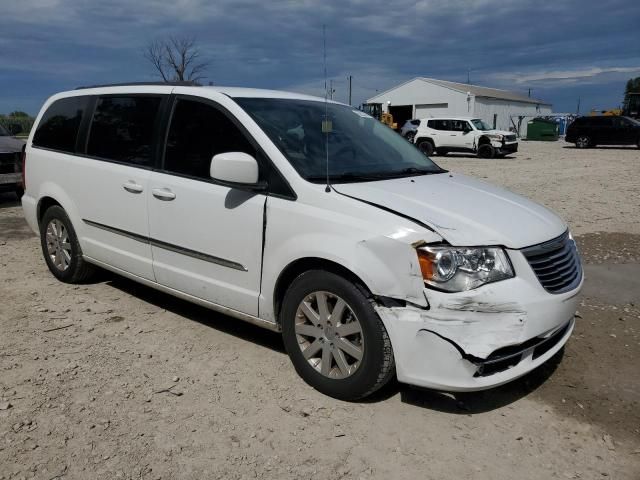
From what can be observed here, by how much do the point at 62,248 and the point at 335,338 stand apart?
324cm

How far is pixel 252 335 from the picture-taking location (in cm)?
418

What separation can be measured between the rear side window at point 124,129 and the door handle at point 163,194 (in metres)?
0.28

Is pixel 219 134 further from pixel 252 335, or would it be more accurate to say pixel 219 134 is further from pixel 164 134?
pixel 252 335

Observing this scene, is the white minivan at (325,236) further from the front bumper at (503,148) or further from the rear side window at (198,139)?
the front bumper at (503,148)

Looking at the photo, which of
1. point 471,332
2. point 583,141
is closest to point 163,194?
point 471,332

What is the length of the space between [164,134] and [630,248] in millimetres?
5689

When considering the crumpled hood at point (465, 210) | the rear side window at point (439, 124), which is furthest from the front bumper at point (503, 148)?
the crumpled hood at point (465, 210)

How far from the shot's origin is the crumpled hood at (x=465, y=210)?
291 cm

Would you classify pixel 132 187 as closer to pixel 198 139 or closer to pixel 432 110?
pixel 198 139

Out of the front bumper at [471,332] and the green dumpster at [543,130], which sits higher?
the green dumpster at [543,130]

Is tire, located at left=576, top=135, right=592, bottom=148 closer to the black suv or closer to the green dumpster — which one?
the black suv

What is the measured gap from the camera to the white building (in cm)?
5203

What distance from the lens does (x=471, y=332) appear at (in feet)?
9.09

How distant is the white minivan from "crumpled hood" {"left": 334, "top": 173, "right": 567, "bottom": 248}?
1cm
